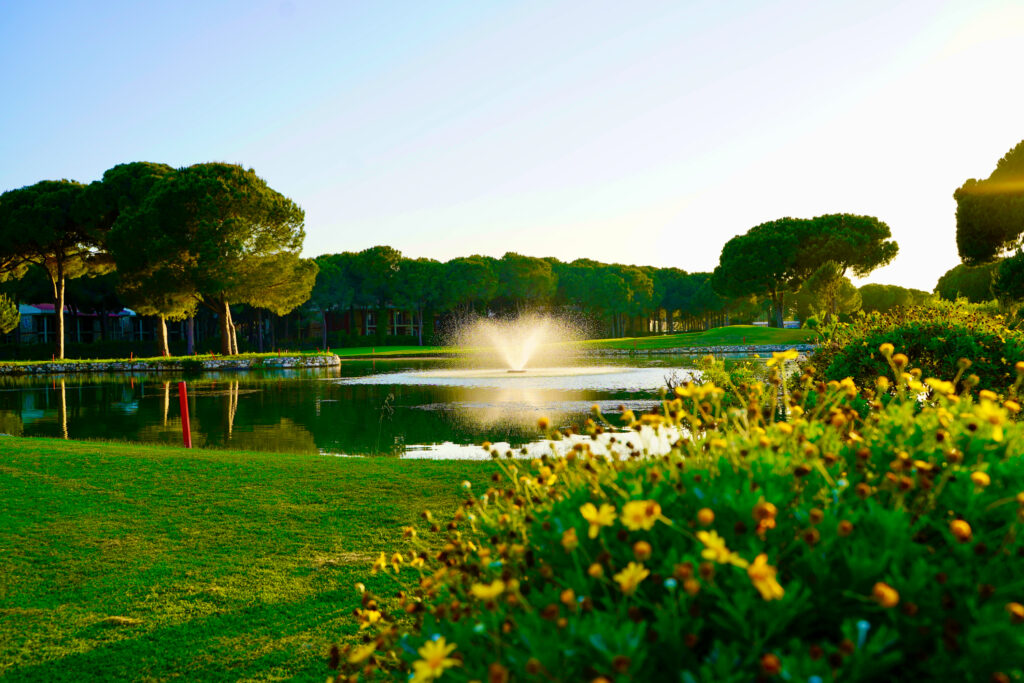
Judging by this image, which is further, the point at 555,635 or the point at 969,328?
the point at 969,328

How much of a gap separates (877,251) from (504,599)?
70968 mm

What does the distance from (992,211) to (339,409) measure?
25.9 m

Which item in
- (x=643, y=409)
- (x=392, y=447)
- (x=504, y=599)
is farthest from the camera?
(x=643, y=409)

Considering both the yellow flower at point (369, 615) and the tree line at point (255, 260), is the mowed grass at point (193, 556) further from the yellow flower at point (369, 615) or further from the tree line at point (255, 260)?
the tree line at point (255, 260)

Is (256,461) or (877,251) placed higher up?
(877,251)

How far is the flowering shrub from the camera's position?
1.53 meters

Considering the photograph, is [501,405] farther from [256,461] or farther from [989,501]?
[989,501]

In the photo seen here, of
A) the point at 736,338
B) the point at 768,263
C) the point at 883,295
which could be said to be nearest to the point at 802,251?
the point at 768,263

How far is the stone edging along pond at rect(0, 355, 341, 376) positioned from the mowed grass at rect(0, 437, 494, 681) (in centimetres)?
3229

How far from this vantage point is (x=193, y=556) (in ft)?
19.8

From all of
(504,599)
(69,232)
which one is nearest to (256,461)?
(504,599)

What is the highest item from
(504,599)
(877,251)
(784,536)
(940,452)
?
(877,251)

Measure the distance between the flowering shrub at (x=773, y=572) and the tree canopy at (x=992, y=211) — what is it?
31150 mm

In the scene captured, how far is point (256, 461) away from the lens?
1002 cm
